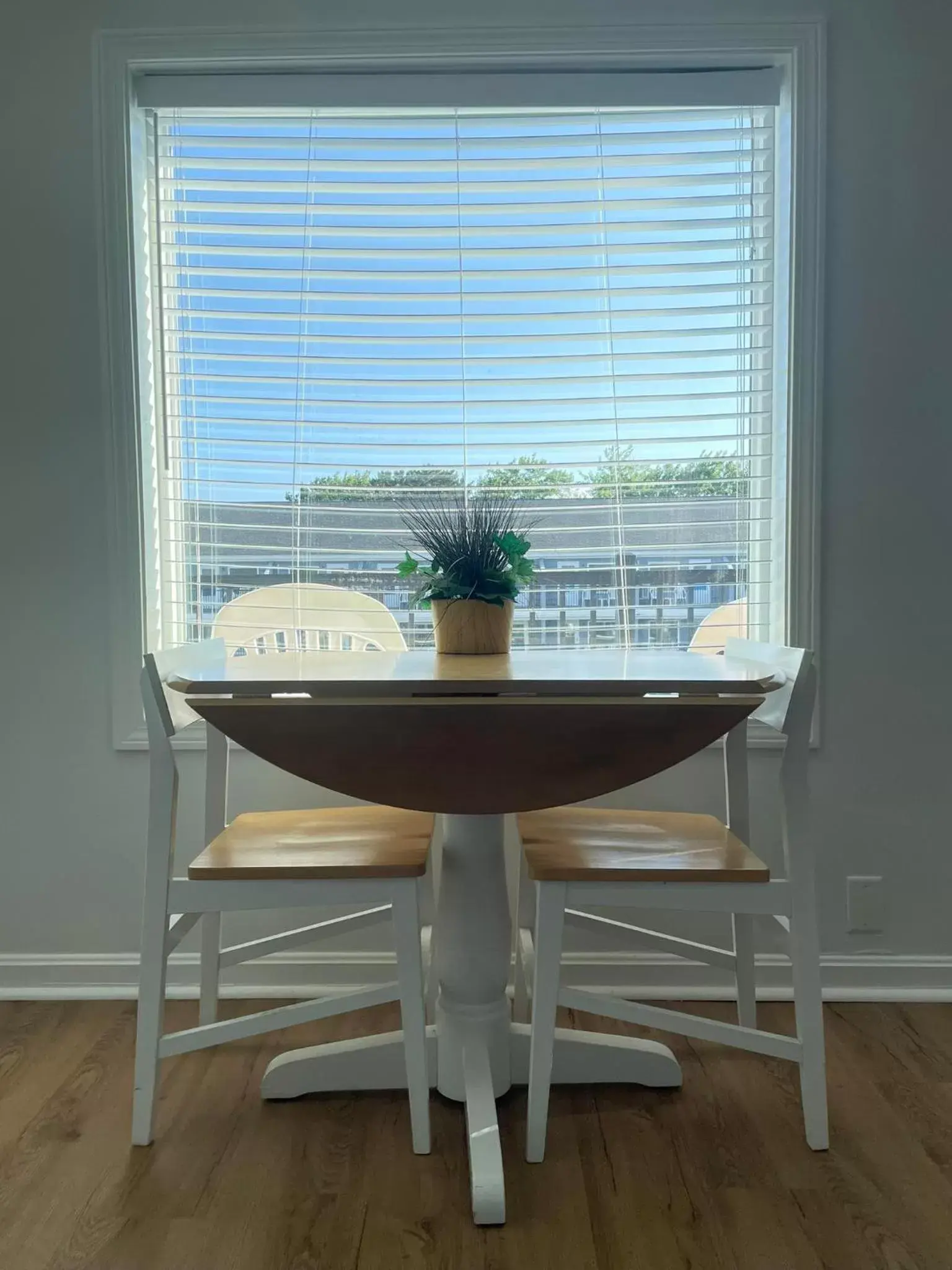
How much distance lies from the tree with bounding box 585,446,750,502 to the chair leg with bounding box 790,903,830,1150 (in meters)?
1.01

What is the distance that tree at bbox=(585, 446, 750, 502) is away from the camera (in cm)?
211

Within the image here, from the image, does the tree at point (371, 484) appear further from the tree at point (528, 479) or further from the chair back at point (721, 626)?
the chair back at point (721, 626)

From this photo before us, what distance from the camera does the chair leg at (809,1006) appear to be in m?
Result: 1.44

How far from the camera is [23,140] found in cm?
202

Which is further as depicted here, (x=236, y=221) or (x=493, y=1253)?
(x=236, y=221)

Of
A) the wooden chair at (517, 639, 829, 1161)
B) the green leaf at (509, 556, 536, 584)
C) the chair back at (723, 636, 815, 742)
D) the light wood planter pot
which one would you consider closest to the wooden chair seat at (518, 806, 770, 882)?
the wooden chair at (517, 639, 829, 1161)

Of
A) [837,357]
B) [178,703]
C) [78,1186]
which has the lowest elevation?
[78,1186]

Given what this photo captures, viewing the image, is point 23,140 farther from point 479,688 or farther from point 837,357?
point 837,357

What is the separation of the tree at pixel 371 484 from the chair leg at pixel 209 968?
934mm

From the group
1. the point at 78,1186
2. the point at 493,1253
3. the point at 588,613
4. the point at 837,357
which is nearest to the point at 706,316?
the point at 837,357

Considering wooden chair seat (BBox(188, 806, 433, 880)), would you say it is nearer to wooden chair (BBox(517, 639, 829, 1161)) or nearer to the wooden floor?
wooden chair (BBox(517, 639, 829, 1161))

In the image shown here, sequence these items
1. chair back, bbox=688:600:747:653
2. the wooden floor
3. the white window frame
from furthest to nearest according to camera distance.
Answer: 1. chair back, bbox=688:600:747:653
2. the white window frame
3. the wooden floor

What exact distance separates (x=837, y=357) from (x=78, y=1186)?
208 centimetres

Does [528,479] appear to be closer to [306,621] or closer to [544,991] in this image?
[306,621]
